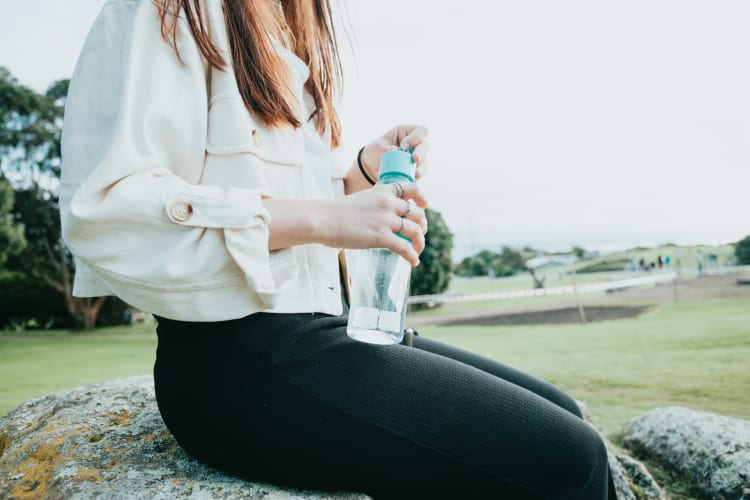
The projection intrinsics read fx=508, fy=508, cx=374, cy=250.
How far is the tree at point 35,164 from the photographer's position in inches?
580

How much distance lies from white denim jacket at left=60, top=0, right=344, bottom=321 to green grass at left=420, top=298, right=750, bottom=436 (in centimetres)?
262

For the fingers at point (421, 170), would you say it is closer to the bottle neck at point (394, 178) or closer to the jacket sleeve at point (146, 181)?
the bottle neck at point (394, 178)

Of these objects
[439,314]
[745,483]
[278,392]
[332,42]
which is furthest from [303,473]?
[439,314]

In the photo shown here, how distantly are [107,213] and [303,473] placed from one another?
22.6 inches

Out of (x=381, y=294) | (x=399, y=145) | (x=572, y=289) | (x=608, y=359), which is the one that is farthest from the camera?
(x=572, y=289)

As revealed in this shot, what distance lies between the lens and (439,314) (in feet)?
50.6

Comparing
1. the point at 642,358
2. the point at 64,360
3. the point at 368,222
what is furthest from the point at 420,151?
the point at 64,360

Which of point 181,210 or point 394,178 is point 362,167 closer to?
point 394,178

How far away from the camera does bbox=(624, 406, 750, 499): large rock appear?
5.79ft

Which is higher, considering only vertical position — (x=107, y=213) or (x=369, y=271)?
(x=107, y=213)

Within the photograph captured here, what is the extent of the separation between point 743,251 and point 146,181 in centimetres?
1502

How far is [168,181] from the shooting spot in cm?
85

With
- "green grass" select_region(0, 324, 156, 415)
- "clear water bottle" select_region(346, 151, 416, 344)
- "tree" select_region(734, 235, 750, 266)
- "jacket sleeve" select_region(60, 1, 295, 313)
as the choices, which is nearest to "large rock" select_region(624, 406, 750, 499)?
"clear water bottle" select_region(346, 151, 416, 344)

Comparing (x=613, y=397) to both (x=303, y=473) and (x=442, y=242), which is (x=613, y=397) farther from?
(x=442, y=242)
